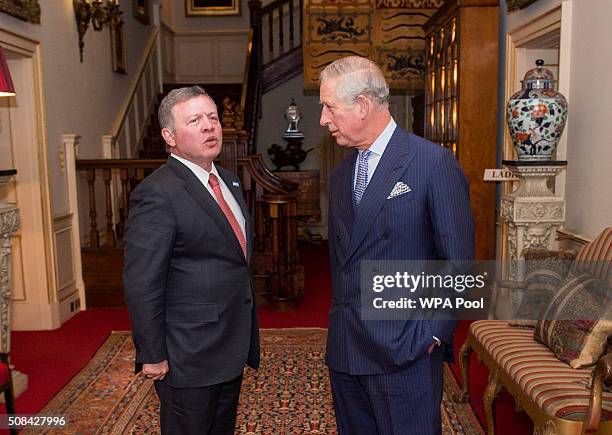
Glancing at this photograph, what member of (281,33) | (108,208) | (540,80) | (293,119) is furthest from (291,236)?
(281,33)

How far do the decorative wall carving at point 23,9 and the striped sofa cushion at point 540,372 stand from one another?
3753 millimetres

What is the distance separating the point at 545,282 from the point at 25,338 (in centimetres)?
382

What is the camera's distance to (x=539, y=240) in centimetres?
378

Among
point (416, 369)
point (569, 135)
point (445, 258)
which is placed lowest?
point (416, 369)

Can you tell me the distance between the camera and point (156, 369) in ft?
6.42

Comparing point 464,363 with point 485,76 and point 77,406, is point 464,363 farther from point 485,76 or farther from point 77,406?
point 485,76

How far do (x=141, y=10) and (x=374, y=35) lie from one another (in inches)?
136

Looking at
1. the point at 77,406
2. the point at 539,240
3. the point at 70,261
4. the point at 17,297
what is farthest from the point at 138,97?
the point at 539,240

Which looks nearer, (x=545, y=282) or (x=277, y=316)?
(x=545, y=282)

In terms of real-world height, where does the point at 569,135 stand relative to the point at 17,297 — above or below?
above

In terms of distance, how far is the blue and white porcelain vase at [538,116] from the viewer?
3500 millimetres

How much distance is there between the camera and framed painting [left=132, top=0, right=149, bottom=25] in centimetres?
816

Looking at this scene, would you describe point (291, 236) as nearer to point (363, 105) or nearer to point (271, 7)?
point (363, 105)

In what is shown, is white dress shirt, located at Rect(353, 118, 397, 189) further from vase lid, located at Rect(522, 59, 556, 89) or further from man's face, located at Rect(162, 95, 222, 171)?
vase lid, located at Rect(522, 59, 556, 89)
